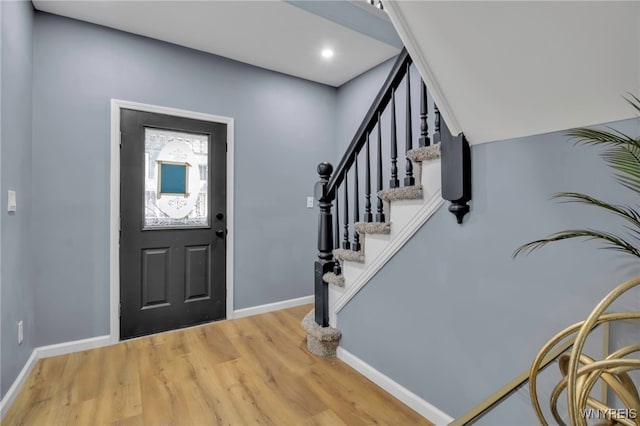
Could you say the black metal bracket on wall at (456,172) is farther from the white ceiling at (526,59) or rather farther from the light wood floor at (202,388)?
the light wood floor at (202,388)

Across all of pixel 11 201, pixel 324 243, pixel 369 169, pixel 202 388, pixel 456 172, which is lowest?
pixel 202 388

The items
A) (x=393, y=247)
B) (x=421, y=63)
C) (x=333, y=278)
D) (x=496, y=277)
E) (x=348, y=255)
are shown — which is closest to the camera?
(x=421, y=63)

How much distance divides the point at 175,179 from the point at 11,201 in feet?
3.73

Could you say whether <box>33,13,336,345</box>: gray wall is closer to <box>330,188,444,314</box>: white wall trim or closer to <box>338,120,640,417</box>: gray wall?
<box>330,188,444,314</box>: white wall trim

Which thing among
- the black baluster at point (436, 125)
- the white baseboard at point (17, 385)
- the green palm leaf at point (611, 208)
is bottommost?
the white baseboard at point (17, 385)

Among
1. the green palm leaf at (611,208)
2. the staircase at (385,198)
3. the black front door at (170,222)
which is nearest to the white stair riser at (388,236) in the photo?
the staircase at (385,198)

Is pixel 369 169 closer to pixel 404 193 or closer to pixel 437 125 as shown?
pixel 404 193

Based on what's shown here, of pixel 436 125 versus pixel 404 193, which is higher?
pixel 436 125

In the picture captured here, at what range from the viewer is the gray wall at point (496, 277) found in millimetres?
1056

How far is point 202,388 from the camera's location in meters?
1.88

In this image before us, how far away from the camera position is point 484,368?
1352mm

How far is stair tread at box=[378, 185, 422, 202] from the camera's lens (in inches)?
63.4

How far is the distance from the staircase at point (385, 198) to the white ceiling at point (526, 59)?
0.85ft

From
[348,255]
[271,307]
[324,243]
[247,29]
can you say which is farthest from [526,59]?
[271,307]
